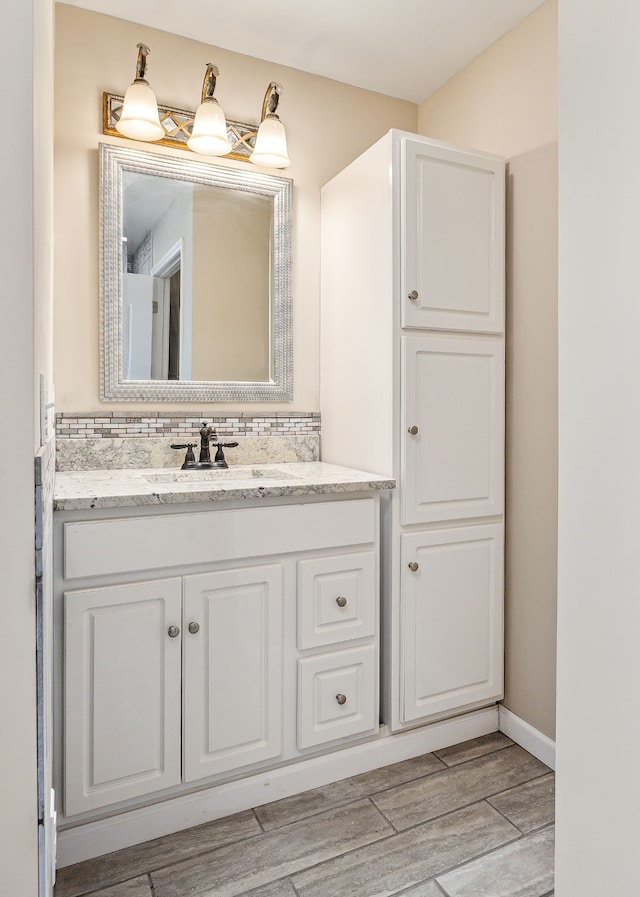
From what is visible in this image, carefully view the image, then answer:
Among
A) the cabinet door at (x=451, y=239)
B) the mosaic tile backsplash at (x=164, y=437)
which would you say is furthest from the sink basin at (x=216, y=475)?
the cabinet door at (x=451, y=239)

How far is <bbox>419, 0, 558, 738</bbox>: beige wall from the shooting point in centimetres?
195

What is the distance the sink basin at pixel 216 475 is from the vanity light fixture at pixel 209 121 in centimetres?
115

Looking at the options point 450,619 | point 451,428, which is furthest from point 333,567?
point 451,428

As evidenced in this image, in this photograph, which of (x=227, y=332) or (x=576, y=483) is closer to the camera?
(x=576, y=483)

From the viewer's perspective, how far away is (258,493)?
65.0 inches

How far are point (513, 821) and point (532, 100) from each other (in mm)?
2287

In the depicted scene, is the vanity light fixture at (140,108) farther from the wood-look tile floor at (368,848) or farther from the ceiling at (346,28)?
the wood-look tile floor at (368,848)

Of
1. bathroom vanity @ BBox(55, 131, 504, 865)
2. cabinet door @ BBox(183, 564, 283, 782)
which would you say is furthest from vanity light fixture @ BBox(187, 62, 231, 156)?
cabinet door @ BBox(183, 564, 283, 782)

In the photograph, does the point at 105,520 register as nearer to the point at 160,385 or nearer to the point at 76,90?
the point at 160,385

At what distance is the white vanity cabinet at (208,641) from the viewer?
149 cm

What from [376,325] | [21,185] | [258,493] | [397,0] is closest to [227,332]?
[376,325]

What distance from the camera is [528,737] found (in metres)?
2.03

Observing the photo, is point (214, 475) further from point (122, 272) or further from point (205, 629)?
point (122, 272)

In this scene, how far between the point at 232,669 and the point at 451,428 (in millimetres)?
1040
